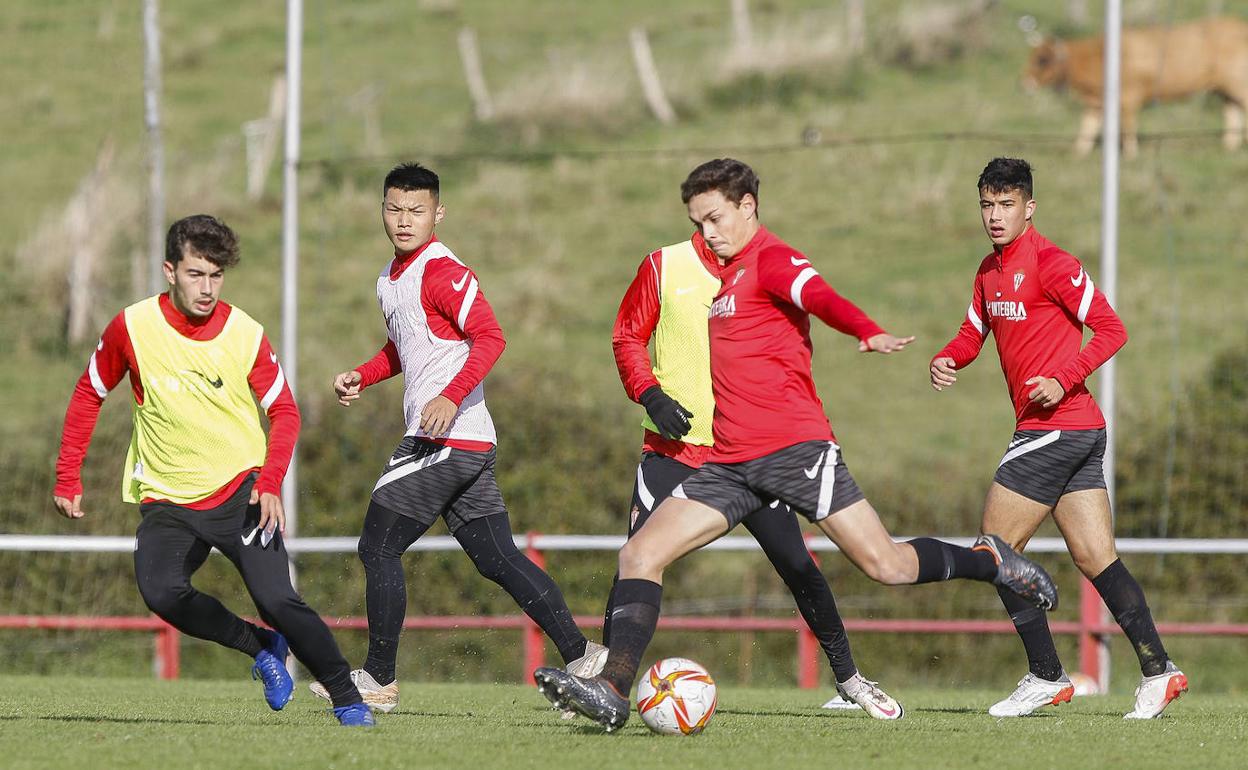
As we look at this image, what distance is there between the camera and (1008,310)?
25.2 ft

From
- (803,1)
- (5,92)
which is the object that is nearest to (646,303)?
(5,92)

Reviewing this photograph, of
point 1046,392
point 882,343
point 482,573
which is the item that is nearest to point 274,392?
point 482,573

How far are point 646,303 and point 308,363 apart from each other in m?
17.3

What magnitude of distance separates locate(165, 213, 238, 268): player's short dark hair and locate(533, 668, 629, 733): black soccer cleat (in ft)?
6.52

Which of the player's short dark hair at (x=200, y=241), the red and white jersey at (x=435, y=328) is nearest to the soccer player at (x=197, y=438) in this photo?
the player's short dark hair at (x=200, y=241)

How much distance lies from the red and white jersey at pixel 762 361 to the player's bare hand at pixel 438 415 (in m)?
1.05

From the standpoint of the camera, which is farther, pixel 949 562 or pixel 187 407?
pixel 187 407

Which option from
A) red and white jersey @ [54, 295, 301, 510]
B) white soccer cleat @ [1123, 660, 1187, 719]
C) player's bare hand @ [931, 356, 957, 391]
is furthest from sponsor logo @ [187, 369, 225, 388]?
white soccer cleat @ [1123, 660, 1187, 719]

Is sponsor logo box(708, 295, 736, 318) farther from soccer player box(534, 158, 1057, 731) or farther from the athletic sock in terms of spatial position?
the athletic sock

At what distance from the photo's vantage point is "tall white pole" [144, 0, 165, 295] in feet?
41.5

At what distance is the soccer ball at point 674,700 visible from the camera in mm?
6539

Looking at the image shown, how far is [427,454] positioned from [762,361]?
5.68ft

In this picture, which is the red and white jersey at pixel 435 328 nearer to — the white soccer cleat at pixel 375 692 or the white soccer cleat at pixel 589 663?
the white soccer cleat at pixel 589 663

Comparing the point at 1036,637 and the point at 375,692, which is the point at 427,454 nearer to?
the point at 375,692
